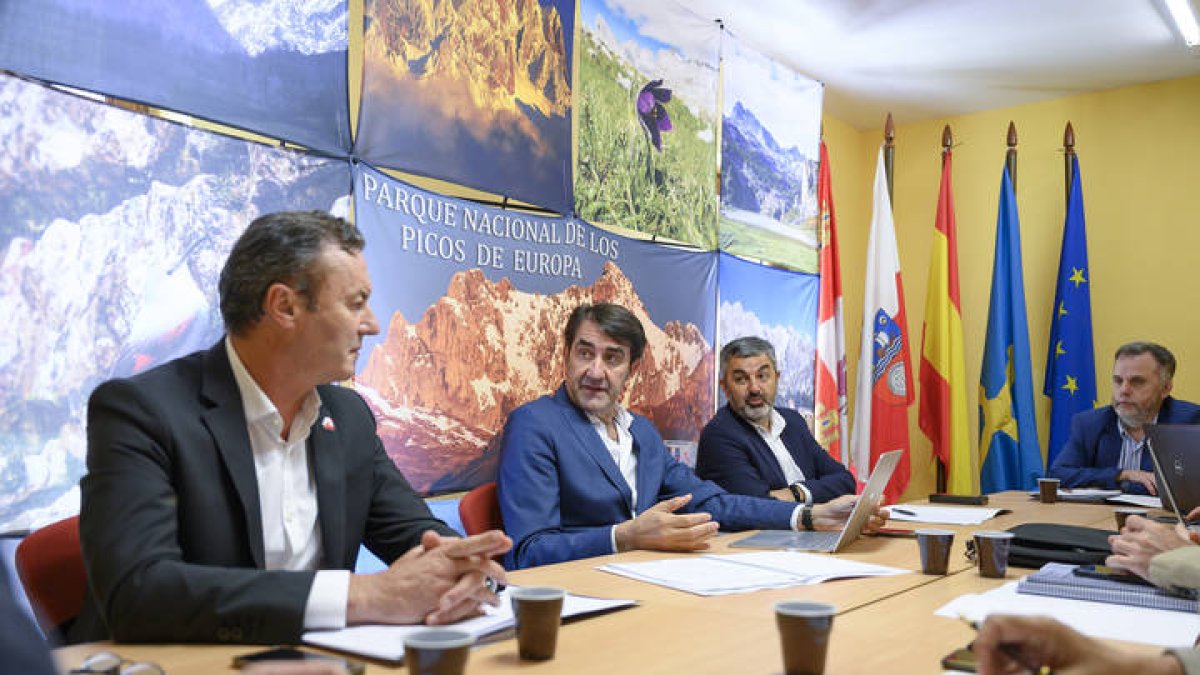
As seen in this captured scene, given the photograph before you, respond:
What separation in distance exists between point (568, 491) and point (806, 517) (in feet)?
2.21

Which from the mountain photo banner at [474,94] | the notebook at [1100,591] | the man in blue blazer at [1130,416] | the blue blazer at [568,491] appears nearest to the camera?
the notebook at [1100,591]

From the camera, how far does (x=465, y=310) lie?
3236mm

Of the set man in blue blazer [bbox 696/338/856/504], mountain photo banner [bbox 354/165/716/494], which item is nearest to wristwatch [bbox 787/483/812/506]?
man in blue blazer [bbox 696/338/856/504]

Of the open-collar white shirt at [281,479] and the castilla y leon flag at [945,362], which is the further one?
the castilla y leon flag at [945,362]

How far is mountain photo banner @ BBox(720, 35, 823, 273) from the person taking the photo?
15.7 ft

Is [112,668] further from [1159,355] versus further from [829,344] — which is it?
[829,344]

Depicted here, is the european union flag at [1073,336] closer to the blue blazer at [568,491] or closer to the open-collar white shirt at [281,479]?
the blue blazer at [568,491]

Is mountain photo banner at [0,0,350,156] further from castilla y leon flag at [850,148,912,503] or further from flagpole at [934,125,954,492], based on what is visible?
flagpole at [934,125,954,492]

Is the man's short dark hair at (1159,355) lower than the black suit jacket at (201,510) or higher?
higher

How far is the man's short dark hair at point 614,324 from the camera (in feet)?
9.91

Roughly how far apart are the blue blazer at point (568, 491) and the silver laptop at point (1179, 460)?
1.05 metres

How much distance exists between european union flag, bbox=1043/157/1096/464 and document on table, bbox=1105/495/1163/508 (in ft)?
6.54

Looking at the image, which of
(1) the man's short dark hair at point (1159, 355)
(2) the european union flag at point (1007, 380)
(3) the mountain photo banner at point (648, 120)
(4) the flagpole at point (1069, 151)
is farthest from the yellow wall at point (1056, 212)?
(3) the mountain photo banner at point (648, 120)

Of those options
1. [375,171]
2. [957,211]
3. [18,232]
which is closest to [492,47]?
[375,171]
